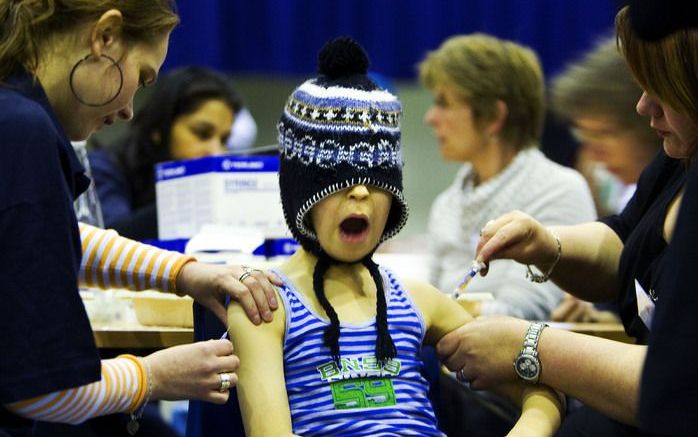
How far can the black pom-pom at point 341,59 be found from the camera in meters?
1.64

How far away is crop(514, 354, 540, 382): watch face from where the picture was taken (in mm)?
1605

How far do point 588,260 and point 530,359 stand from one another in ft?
1.09

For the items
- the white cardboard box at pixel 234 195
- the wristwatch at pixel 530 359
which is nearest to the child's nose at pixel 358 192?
the wristwatch at pixel 530 359

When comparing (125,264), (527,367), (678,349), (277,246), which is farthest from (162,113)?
(678,349)

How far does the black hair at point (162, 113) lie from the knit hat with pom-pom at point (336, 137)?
1.83 metres

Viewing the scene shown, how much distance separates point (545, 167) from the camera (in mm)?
2912

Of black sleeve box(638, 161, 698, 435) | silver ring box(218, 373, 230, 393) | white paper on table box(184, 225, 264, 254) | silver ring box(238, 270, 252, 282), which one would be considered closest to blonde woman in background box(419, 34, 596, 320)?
white paper on table box(184, 225, 264, 254)

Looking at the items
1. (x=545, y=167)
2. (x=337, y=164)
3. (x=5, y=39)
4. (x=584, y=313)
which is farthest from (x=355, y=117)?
(x=545, y=167)

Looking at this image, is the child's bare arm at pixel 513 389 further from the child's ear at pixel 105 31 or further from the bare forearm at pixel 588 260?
the child's ear at pixel 105 31

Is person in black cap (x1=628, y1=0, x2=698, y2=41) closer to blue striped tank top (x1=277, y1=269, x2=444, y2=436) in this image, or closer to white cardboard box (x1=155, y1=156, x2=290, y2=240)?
blue striped tank top (x1=277, y1=269, x2=444, y2=436)

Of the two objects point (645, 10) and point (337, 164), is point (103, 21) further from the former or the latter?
point (645, 10)

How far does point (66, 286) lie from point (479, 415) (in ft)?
3.09

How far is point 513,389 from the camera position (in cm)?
168

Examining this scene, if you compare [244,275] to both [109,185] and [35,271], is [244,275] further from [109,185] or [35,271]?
[109,185]
